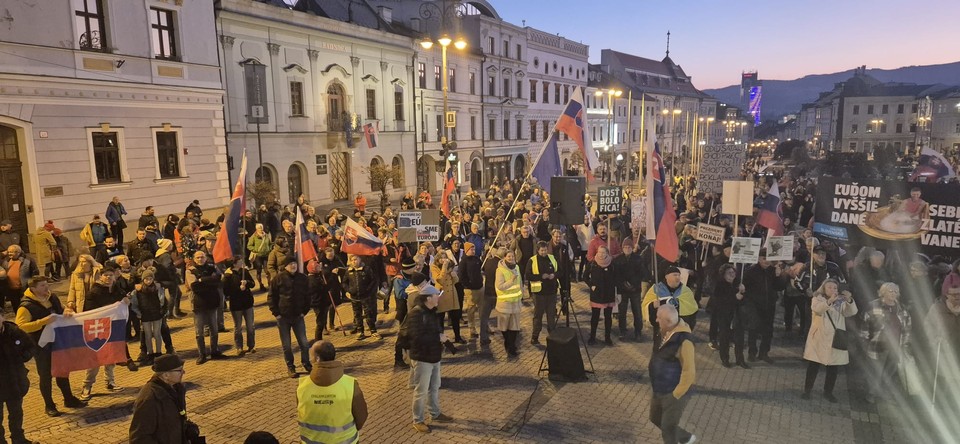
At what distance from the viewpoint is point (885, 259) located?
10.9 metres

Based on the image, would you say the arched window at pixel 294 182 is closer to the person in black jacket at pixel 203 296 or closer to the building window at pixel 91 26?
the building window at pixel 91 26

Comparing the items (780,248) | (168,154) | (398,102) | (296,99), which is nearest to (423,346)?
(780,248)

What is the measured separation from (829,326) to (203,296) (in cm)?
910

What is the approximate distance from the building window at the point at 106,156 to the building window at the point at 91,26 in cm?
257

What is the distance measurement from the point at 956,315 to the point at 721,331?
2966 millimetres

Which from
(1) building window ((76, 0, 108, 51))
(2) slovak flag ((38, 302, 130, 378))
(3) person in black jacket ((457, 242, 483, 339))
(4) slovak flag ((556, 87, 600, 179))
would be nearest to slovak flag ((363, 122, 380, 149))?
(1) building window ((76, 0, 108, 51))

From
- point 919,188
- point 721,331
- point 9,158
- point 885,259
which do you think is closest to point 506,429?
point 721,331

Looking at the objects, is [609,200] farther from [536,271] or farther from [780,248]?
[536,271]

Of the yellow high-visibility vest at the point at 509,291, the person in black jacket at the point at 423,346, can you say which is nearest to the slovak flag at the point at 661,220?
the yellow high-visibility vest at the point at 509,291

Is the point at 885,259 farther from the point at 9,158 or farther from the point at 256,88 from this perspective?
the point at 256,88

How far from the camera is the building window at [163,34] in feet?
63.0

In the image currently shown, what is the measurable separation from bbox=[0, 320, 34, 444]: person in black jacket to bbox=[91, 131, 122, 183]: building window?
13.6 meters

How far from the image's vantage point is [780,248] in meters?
10.1

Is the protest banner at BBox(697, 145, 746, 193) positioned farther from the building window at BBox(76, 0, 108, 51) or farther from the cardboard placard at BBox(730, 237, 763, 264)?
the building window at BBox(76, 0, 108, 51)
